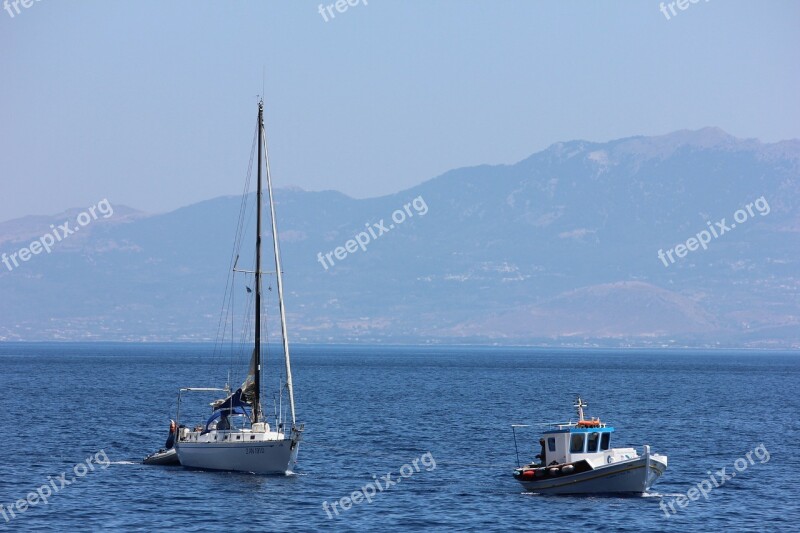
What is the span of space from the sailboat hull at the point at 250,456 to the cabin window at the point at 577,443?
14.4 metres

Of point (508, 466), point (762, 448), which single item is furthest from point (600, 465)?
point (762, 448)

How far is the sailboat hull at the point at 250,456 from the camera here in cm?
7031

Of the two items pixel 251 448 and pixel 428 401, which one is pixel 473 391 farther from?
pixel 251 448

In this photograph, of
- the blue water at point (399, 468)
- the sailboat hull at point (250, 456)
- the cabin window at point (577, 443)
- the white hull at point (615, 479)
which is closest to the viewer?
the blue water at point (399, 468)

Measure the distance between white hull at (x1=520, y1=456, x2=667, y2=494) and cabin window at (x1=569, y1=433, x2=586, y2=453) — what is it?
4.72 feet

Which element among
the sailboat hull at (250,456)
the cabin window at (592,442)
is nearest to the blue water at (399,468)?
the sailboat hull at (250,456)

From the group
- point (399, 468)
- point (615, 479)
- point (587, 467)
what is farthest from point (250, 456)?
point (615, 479)

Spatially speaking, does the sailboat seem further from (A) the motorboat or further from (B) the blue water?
(A) the motorboat

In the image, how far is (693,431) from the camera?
10269cm

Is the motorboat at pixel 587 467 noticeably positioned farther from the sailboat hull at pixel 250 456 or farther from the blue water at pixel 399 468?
the sailboat hull at pixel 250 456

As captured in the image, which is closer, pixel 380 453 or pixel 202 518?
pixel 202 518

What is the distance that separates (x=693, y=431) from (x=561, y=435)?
39.0 metres

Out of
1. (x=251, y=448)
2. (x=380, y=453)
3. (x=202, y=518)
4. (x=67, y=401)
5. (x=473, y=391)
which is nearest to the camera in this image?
(x=202, y=518)

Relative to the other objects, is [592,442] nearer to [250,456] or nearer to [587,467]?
[587,467]
